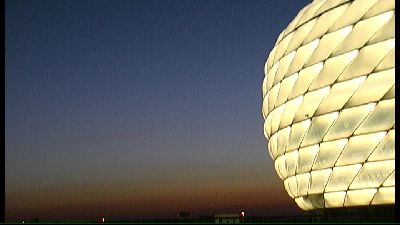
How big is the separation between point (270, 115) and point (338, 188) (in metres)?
6.34

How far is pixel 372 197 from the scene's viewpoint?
24.6 m

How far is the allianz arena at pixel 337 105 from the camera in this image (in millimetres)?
23781

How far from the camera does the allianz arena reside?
23781 mm

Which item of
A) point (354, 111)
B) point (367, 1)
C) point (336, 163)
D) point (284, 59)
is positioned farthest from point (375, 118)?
point (284, 59)

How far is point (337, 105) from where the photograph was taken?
25.4m

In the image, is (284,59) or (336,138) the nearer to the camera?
(336,138)

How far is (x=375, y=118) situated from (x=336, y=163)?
291 cm

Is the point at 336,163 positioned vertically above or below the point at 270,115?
below

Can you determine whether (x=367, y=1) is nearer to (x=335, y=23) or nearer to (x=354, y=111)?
(x=335, y=23)

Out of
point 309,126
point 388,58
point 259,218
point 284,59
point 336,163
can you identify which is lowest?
point 259,218
